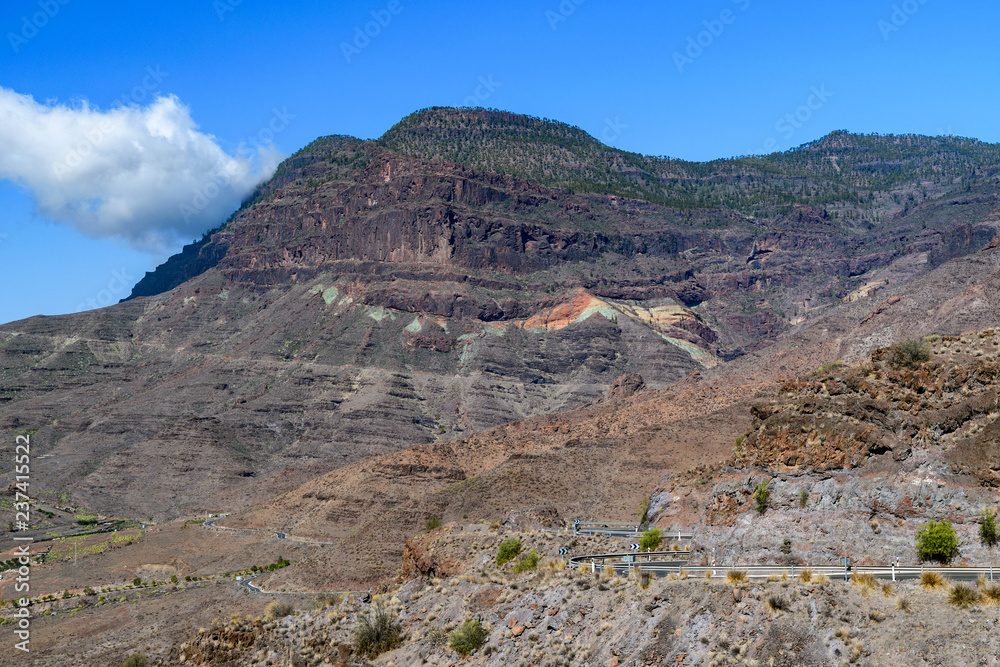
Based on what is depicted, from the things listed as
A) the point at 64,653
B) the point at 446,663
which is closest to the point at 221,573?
the point at 64,653

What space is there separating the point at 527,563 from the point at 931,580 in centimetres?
1579

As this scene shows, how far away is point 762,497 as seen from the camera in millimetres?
32312

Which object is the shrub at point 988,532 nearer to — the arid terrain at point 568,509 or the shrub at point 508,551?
the arid terrain at point 568,509

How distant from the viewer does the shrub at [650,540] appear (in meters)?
36.2

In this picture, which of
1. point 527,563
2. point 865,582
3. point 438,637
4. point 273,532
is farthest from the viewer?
point 273,532

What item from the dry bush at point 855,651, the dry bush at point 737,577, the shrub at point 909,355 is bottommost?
the dry bush at point 855,651

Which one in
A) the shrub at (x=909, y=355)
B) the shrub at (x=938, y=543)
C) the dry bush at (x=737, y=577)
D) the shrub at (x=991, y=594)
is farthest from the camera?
the shrub at (x=909, y=355)

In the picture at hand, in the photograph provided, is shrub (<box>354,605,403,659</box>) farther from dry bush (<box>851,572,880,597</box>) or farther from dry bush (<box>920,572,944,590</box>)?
dry bush (<box>920,572,944,590</box>)

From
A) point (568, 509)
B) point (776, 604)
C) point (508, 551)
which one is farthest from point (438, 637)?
point (568, 509)

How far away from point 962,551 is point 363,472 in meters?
86.7

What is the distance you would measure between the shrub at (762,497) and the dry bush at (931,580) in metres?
12.4

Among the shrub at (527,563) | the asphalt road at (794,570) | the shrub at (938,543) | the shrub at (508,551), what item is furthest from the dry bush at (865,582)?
the shrub at (508,551)

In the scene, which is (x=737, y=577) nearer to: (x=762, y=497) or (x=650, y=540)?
(x=762, y=497)

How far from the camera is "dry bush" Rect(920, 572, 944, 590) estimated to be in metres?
19.0
